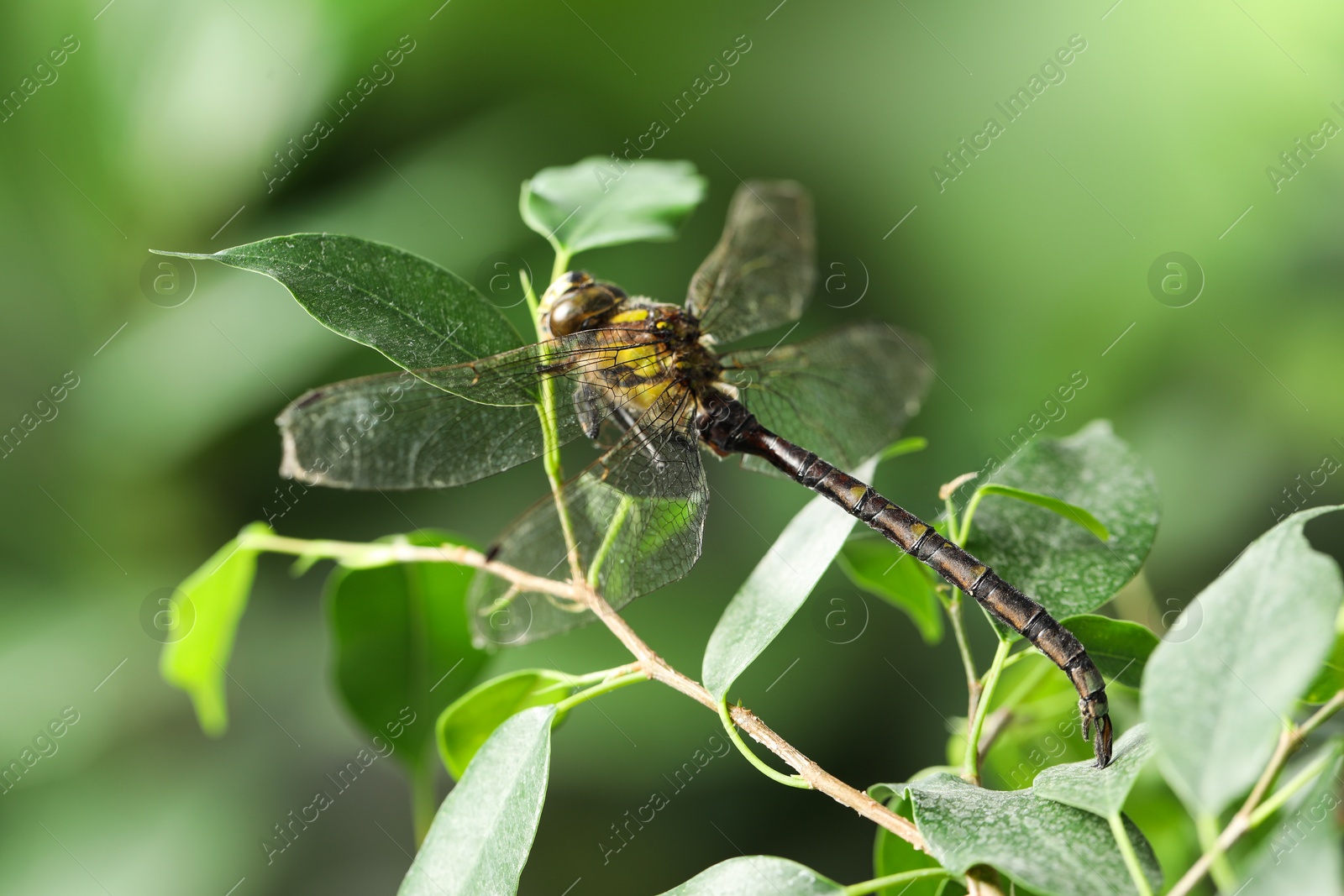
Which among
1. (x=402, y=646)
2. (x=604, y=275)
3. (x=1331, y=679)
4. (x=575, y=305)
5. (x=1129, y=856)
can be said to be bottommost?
(x=1331, y=679)

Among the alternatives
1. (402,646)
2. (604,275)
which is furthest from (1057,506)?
(604,275)

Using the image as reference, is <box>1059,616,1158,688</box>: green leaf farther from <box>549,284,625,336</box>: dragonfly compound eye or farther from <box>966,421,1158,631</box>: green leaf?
<box>549,284,625,336</box>: dragonfly compound eye

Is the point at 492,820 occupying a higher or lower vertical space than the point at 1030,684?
higher

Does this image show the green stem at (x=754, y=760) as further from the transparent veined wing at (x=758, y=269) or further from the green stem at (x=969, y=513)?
the transparent veined wing at (x=758, y=269)

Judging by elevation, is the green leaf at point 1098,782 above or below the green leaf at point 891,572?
below

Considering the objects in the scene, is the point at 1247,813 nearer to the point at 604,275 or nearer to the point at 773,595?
the point at 773,595

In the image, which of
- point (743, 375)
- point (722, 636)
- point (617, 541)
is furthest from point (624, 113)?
point (722, 636)

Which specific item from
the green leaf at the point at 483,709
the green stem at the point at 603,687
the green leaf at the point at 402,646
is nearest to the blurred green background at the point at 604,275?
the green leaf at the point at 402,646
